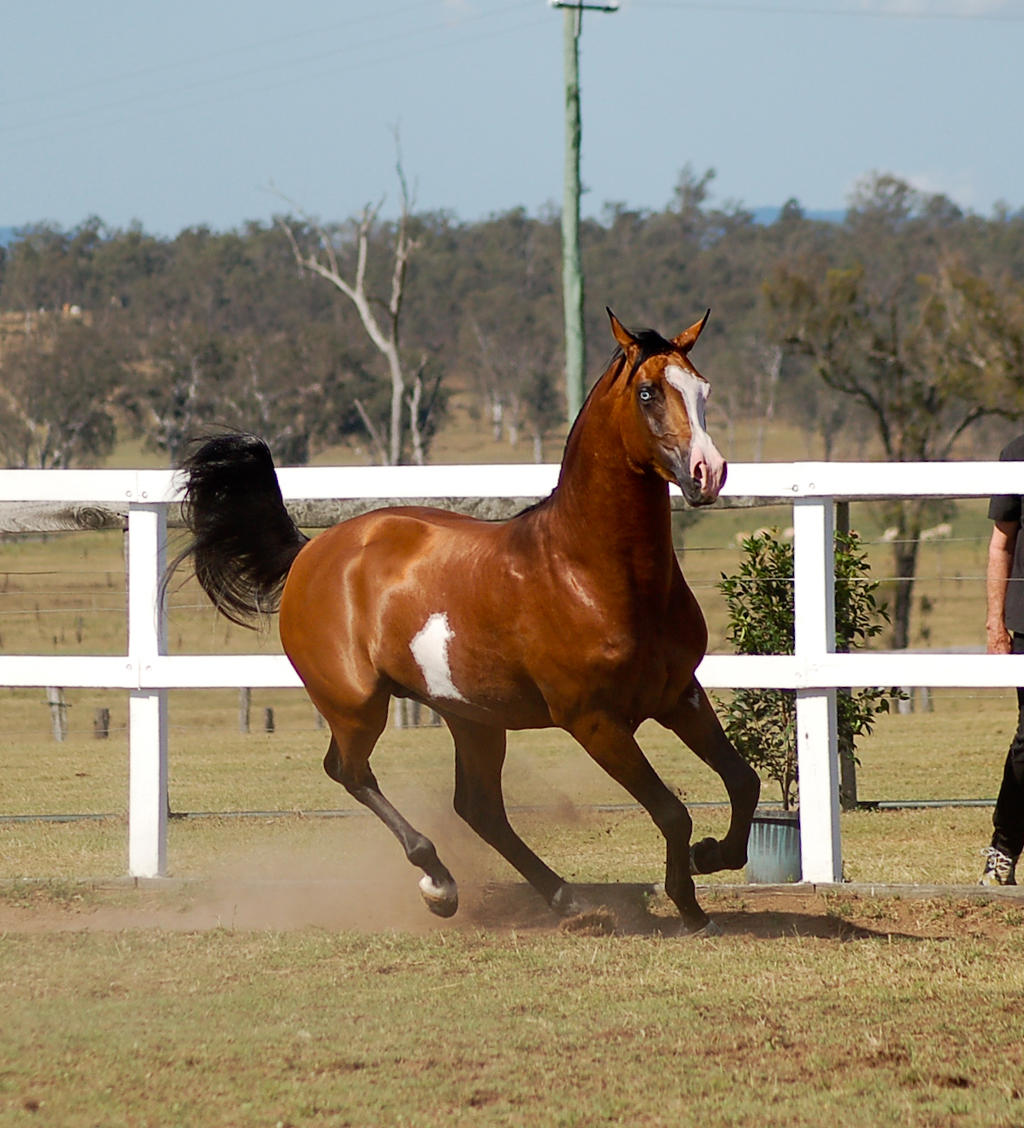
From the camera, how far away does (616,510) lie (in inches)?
218

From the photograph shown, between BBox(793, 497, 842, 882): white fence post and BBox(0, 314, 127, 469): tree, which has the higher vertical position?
BBox(0, 314, 127, 469): tree

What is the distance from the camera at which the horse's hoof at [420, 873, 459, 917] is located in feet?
20.0

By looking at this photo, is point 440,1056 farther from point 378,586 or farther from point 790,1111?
point 378,586

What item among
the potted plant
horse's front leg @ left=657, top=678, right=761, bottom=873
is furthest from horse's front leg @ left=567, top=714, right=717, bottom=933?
the potted plant

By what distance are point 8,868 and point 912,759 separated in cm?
648

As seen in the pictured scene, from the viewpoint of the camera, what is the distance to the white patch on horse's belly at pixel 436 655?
5996 millimetres

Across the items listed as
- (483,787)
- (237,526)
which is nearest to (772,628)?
(483,787)

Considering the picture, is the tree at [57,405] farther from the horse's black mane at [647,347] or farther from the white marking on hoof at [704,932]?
the horse's black mane at [647,347]

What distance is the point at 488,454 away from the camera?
6956cm

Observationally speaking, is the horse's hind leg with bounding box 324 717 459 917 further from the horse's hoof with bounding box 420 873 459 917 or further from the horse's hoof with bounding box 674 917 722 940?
the horse's hoof with bounding box 674 917 722 940

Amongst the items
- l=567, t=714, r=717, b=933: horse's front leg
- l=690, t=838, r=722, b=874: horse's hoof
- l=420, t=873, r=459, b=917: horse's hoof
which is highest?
l=567, t=714, r=717, b=933: horse's front leg

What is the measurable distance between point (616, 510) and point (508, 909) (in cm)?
180

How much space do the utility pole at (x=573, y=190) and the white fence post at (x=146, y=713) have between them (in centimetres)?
1393

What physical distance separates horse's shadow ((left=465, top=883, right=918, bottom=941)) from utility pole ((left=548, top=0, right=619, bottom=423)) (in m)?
14.5
